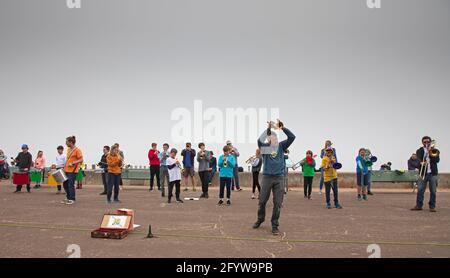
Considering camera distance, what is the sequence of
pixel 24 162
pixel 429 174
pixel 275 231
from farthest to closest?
pixel 24 162 → pixel 429 174 → pixel 275 231

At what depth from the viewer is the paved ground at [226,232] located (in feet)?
19.0

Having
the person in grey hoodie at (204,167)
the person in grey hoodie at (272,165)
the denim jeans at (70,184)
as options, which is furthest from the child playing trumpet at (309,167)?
the denim jeans at (70,184)

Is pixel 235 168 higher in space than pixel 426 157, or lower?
lower

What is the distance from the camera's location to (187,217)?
365 inches

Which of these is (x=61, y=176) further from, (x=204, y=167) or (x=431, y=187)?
(x=431, y=187)

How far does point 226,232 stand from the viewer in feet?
24.1

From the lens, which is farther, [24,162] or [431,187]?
[24,162]

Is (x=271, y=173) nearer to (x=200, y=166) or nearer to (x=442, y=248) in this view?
(x=442, y=248)

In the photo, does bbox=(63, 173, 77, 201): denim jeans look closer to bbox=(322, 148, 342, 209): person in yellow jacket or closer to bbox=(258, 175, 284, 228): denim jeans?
bbox=(258, 175, 284, 228): denim jeans

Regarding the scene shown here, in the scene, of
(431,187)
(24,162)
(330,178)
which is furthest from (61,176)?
(431,187)

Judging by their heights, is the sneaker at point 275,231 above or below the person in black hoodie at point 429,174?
below

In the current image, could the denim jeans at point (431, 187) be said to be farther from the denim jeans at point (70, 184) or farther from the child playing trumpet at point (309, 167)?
the denim jeans at point (70, 184)

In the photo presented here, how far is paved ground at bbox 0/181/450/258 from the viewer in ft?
19.0

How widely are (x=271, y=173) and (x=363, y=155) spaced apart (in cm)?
772
